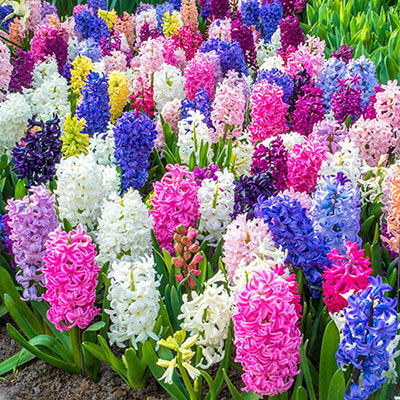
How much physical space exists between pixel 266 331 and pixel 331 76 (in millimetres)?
3667

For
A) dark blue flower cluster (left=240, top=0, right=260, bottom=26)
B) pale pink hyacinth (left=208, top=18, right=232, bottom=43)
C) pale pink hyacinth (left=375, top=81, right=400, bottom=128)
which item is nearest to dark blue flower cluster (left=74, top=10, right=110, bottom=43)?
pale pink hyacinth (left=208, top=18, right=232, bottom=43)

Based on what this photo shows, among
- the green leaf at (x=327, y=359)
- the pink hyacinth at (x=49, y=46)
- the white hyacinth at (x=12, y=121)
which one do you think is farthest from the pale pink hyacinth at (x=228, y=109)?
the pink hyacinth at (x=49, y=46)

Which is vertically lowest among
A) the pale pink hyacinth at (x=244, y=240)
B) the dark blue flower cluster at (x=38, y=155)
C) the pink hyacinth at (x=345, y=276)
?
the pink hyacinth at (x=345, y=276)

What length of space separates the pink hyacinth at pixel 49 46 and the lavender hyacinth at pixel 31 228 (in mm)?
Result: 3521

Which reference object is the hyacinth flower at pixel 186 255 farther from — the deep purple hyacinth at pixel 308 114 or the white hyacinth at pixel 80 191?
the deep purple hyacinth at pixel 308 114

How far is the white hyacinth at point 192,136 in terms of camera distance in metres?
4.70

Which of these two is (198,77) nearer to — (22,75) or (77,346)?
(22,75)

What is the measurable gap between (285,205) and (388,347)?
2.65 feet

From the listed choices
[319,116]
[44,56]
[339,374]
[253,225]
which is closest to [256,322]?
[339,374]

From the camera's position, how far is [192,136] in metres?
4.72

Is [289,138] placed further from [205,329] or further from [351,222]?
[205,329]

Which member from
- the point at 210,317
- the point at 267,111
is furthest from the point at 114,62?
the point at 210,317

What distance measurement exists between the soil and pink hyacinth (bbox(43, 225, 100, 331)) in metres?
0.46

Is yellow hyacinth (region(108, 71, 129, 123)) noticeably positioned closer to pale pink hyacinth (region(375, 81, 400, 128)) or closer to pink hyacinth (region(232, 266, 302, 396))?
pale pink hyacinth (region(375, 81, 400, 128))
